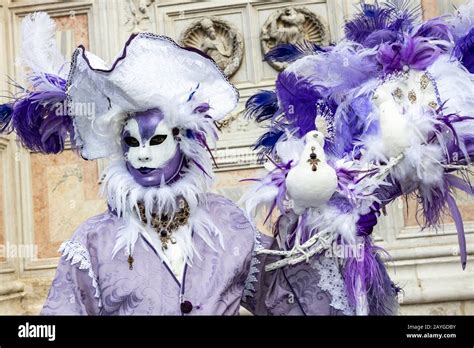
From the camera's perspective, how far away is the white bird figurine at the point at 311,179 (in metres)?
1.99

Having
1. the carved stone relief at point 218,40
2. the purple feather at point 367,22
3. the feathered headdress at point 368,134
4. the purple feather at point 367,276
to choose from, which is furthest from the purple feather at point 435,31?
the carved stone relief at point 218,40

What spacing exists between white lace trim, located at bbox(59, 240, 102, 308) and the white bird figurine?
23.8 inches

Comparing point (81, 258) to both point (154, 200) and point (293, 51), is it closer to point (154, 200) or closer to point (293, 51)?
point (154, 200)

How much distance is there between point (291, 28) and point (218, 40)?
0.46 metres

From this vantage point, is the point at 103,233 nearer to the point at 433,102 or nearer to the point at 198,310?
the point at 198,310

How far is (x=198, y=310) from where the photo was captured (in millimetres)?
2051

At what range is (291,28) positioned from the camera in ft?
14.7

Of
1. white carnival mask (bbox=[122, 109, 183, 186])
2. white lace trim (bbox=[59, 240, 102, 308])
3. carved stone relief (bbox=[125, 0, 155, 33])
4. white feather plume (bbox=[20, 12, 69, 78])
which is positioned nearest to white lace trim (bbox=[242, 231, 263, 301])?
white carnival mask (bbox=[122, 109, 183, 186])

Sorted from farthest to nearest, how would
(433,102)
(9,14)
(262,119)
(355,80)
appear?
1. (9,14)
2. (262,119)
3. (355,80)
4. (433,102)

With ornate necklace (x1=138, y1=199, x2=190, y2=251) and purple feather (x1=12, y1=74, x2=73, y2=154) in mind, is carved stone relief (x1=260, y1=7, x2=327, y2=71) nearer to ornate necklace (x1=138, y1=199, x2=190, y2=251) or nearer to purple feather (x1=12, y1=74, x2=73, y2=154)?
purple feather (x1=12, y1=74, x2=73, y2=154)

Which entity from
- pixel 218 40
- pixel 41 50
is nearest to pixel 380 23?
pixel 41 50

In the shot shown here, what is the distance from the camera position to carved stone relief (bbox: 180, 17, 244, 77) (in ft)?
14.7
